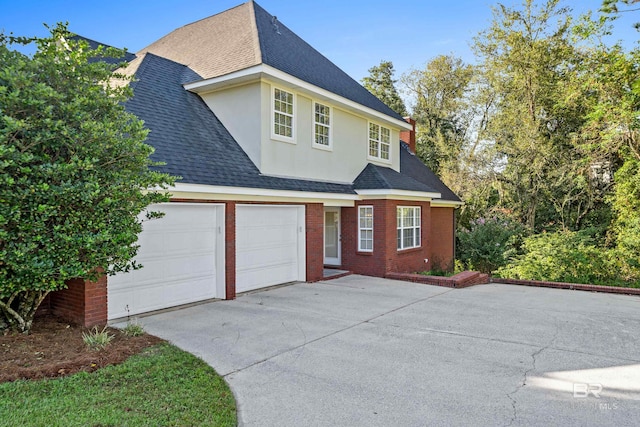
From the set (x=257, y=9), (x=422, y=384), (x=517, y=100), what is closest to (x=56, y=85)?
(x=422, y=384)

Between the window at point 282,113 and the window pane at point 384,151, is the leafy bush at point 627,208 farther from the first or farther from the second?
the window at point 282,113

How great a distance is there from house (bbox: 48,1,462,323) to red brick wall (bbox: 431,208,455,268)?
76.7 inches

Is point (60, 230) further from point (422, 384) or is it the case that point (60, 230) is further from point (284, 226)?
point (284, 226)

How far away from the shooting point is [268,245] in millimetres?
10641

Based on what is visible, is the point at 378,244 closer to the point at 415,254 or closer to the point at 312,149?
the point at 415,254

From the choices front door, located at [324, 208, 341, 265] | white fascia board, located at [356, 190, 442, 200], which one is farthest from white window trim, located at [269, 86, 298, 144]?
front door, located at [324, 208, 341, 265]

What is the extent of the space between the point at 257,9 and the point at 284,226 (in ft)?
24.8

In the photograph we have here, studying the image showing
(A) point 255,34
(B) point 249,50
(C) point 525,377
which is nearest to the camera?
(C) point 525,377

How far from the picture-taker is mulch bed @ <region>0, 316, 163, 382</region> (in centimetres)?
470

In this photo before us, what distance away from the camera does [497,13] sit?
20.6m

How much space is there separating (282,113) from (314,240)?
3653mm

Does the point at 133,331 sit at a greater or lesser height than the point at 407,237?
lesser

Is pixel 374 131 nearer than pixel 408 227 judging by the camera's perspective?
No

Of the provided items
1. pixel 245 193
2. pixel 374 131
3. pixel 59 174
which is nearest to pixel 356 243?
pixel 374 131
